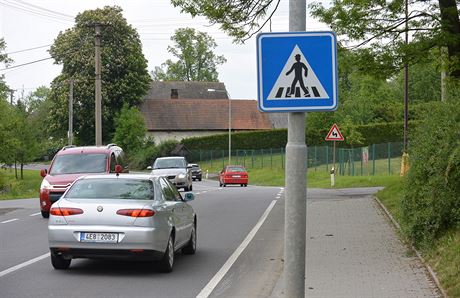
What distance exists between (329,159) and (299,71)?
5171cm

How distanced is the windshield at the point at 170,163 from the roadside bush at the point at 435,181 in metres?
22.1

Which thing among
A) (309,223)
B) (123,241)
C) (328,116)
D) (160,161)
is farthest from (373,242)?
(328,116)

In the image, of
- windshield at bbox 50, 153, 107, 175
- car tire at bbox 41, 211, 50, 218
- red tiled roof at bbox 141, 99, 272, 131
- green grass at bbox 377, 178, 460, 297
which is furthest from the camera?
red tiled roof at bbox 141, 99, 272, 131

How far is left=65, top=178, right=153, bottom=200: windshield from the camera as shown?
34.9ft

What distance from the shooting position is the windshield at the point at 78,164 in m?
18.9

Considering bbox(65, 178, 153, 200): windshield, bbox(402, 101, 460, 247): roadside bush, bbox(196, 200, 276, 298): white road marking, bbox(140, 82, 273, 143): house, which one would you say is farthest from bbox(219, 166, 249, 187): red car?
→ bbox(65, 178, 153, 200): windshield

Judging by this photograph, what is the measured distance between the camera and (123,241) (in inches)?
390

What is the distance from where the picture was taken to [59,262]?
34.6 feet

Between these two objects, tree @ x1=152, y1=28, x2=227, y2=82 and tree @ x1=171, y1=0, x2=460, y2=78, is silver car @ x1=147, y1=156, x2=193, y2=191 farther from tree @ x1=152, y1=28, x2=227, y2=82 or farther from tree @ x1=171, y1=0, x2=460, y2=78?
tree @ x1=152, y1=28, x2=227, y2=82

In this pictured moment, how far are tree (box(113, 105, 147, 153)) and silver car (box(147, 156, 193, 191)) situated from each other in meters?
36.2

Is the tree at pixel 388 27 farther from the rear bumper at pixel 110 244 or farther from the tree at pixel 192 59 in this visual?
the tree at pixel 192 59

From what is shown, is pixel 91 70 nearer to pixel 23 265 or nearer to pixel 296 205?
pixel 23 265

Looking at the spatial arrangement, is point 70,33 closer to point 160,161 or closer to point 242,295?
point 160,161

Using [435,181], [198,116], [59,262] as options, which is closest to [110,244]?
[59,262]
